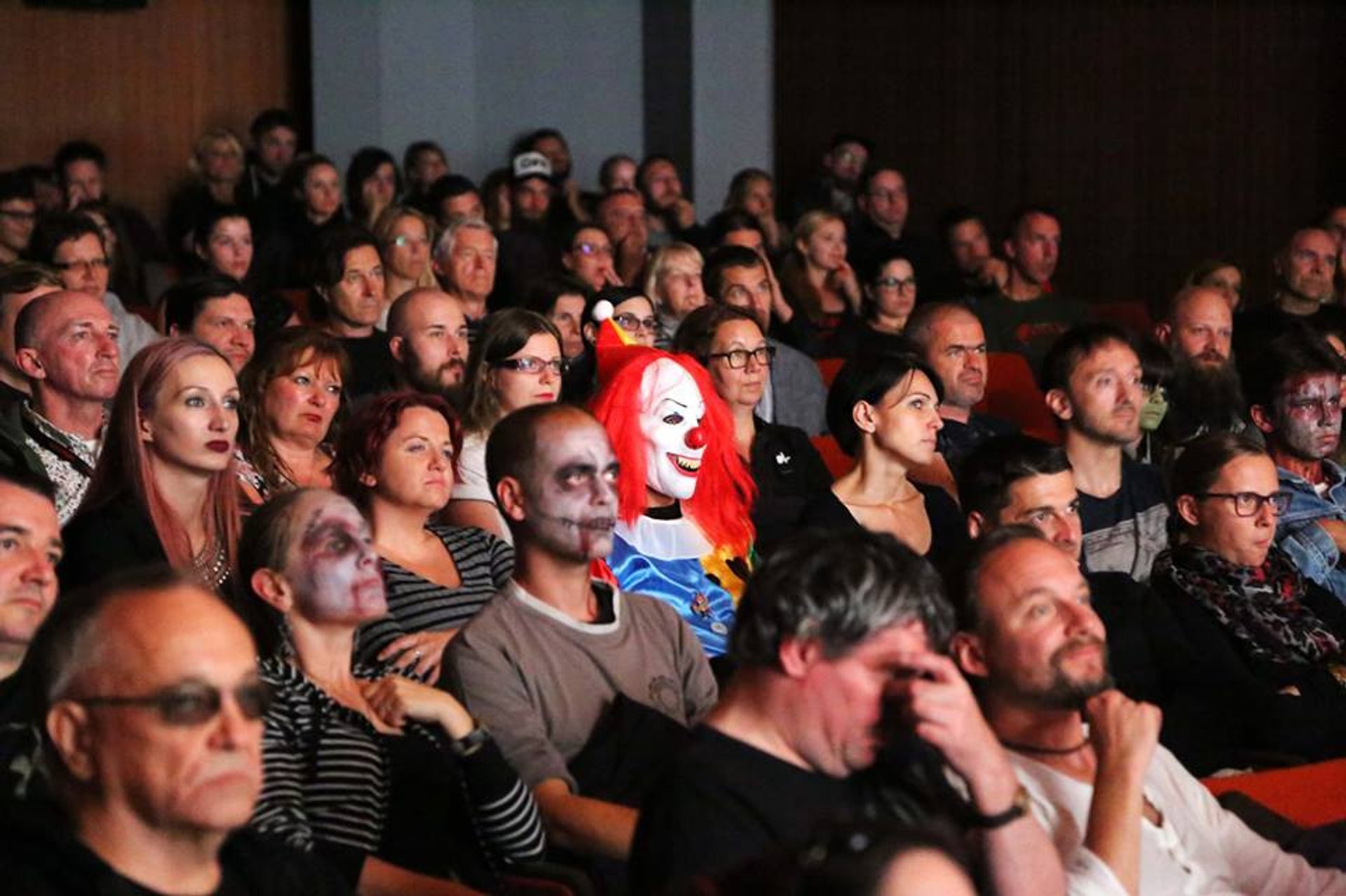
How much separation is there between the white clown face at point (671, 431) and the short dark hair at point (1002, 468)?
504 mm

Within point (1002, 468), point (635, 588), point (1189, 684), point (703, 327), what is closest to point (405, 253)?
point (703, 327)

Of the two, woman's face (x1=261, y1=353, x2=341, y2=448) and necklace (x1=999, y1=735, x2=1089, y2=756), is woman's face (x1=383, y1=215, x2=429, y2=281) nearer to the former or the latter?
woman's face (x1=261, y1=353, x2=341, y2=448)

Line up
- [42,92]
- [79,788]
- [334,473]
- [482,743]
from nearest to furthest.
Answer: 1. [79,788]
2. [482,743]
3. [334,473]
4. [42,92]

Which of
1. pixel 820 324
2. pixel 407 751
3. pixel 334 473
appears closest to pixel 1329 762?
pixel 407 751

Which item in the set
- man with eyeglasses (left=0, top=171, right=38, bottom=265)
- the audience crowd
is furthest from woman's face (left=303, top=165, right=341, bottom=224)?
man with eyeglasses (left=0, top=171, right=38, bottom=265)

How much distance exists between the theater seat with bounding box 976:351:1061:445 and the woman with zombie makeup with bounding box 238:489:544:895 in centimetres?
322

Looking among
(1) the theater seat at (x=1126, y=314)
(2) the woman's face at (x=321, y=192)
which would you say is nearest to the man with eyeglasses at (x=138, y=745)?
(2) the woman's face at (x=321, y=192)

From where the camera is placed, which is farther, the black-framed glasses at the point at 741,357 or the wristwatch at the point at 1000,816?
the black-framed glasses at the point at 741,357

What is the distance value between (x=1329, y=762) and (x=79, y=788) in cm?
190

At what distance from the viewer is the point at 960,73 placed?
32.4 feet

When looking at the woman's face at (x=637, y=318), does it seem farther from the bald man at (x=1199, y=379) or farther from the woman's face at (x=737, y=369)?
the bald man at (x=1199, y=379)

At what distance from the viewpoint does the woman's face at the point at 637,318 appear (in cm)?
513

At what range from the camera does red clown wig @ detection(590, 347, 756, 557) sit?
3.74m

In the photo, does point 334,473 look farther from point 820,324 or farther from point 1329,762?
point 820,324
